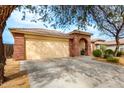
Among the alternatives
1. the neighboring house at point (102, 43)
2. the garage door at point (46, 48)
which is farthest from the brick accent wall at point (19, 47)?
the neighboring house at point (102, 43)

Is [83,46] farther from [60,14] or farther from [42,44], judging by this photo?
[60,14]

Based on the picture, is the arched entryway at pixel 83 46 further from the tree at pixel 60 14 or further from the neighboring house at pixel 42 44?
the tree at pixel 60 14

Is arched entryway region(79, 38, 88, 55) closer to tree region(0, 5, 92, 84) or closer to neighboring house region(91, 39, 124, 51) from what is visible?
neighboring house region(91, 39, 124, 51)

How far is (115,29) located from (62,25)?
10742 mm

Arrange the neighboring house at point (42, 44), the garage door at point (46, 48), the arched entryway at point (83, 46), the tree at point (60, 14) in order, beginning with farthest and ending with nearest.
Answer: the arched entryway at point (83, 46) → the garage door at point (46, 48) → the neighboring house at point (42, 44) → the tree at point (60, 14)

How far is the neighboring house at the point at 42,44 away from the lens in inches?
570

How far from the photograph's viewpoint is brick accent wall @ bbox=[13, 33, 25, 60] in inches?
564

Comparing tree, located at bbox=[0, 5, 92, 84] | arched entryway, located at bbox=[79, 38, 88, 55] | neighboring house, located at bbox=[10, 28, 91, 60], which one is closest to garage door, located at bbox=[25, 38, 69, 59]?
neighboring house, located at bbox=[10, 28, 91, 60]
